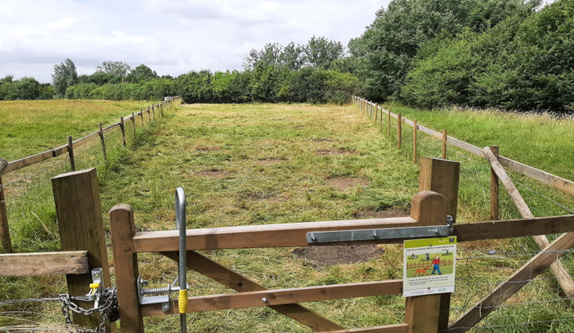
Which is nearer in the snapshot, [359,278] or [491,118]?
[359,278]

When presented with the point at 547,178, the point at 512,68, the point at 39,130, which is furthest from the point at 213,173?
the point at 512,68

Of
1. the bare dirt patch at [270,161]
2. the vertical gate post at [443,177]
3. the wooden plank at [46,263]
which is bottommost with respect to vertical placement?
the bare dirt patch at [270,161]

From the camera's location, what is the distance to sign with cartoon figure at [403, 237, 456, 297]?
200cm

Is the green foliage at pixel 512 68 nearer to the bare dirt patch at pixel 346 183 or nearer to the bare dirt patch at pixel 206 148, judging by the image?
the bare dirt patch at pixel 346 183

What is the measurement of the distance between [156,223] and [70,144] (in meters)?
2.38

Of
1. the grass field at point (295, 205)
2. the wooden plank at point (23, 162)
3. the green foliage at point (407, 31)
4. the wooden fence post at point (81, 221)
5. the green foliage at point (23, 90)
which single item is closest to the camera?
the wooden fence post at point (81, 221)

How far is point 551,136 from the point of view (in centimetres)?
1150

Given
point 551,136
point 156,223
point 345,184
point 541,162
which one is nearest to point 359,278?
point 156,223

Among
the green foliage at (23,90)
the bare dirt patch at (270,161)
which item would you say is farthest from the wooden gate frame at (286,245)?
the green foliage at (23,90)

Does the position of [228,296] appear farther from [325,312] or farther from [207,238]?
[325,312]

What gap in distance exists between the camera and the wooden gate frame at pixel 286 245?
1820 millimetres

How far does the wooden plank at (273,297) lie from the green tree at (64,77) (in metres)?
90.9

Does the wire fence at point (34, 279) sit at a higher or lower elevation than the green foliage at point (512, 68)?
lower

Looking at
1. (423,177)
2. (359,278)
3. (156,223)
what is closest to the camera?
(423,177)
